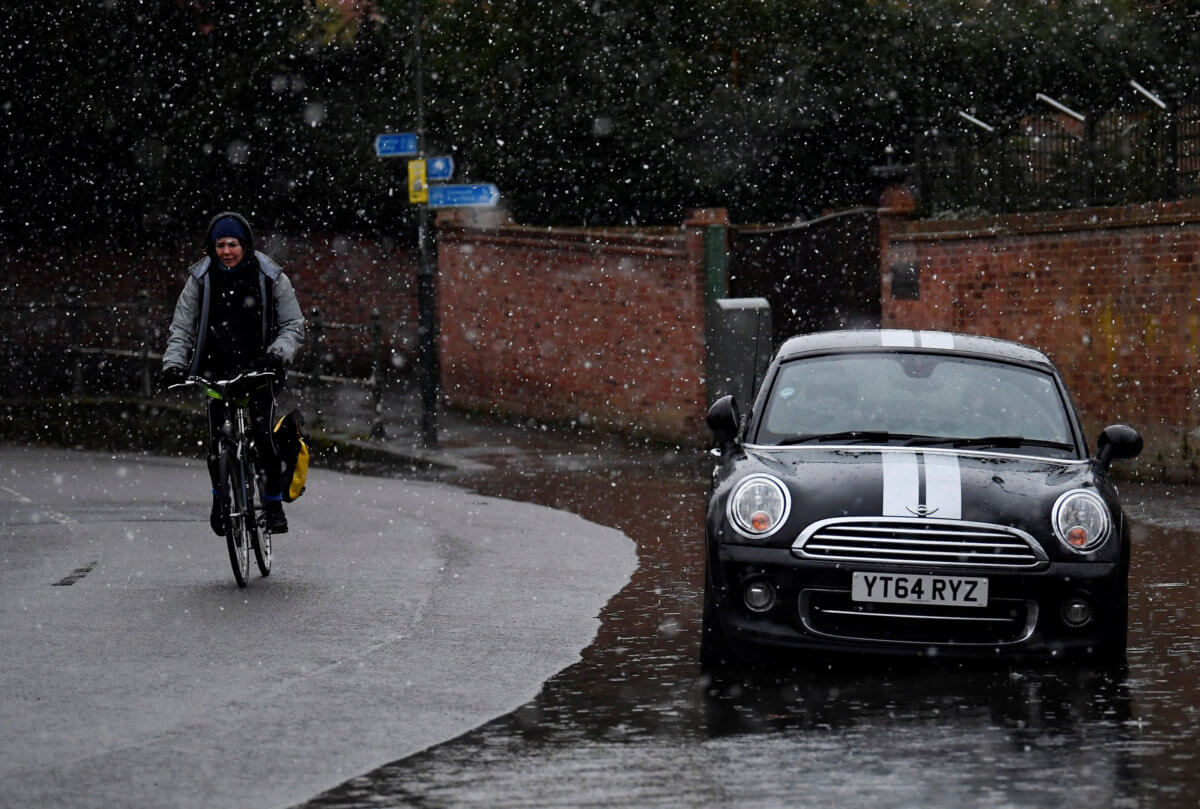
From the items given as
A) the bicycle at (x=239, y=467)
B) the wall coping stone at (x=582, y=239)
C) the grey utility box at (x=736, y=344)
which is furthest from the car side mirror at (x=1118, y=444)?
the wall coping stone at (x=582, y=239)

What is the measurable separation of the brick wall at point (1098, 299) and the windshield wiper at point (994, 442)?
780cm

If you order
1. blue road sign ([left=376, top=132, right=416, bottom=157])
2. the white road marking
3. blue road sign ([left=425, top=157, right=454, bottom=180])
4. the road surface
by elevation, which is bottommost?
the white road marking

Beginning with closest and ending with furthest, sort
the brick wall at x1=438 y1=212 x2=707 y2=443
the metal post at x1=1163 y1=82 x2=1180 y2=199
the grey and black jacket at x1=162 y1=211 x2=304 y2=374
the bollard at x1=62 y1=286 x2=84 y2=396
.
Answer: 1. the grey and black jacket at x1=162 y1=211 x2=304 y2=374
2. the metal post at x1=1163 y1=82 x2=1180 y2=199
3. the brick wall at x1=438 y1=212 x2=707 y2=443
4. the bollard at x1=62 y1=286 x2=84 y2=396

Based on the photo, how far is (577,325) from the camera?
74.2 ft

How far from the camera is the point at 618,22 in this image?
29.9m

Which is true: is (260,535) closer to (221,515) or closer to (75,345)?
(221,515)

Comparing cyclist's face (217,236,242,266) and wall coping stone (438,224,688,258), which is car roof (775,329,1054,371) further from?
wall coping stone (438,224,688,258)

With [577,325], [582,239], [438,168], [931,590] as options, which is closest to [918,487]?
[931,590]

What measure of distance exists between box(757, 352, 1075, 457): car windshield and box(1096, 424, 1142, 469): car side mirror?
0.17 m

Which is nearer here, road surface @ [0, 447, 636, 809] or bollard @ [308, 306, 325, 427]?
road surface @ [0, 447, 636, 809]

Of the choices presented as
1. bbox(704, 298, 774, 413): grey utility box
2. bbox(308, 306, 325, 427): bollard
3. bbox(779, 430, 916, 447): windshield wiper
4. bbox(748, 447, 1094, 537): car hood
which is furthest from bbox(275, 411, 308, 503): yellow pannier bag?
bbox(308, 306, 325, 427): bollard

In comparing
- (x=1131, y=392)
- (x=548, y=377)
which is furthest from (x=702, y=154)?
(x=1131, y=392)

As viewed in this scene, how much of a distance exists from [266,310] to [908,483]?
4.18 meters

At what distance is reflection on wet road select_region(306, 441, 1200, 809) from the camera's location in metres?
5.54
